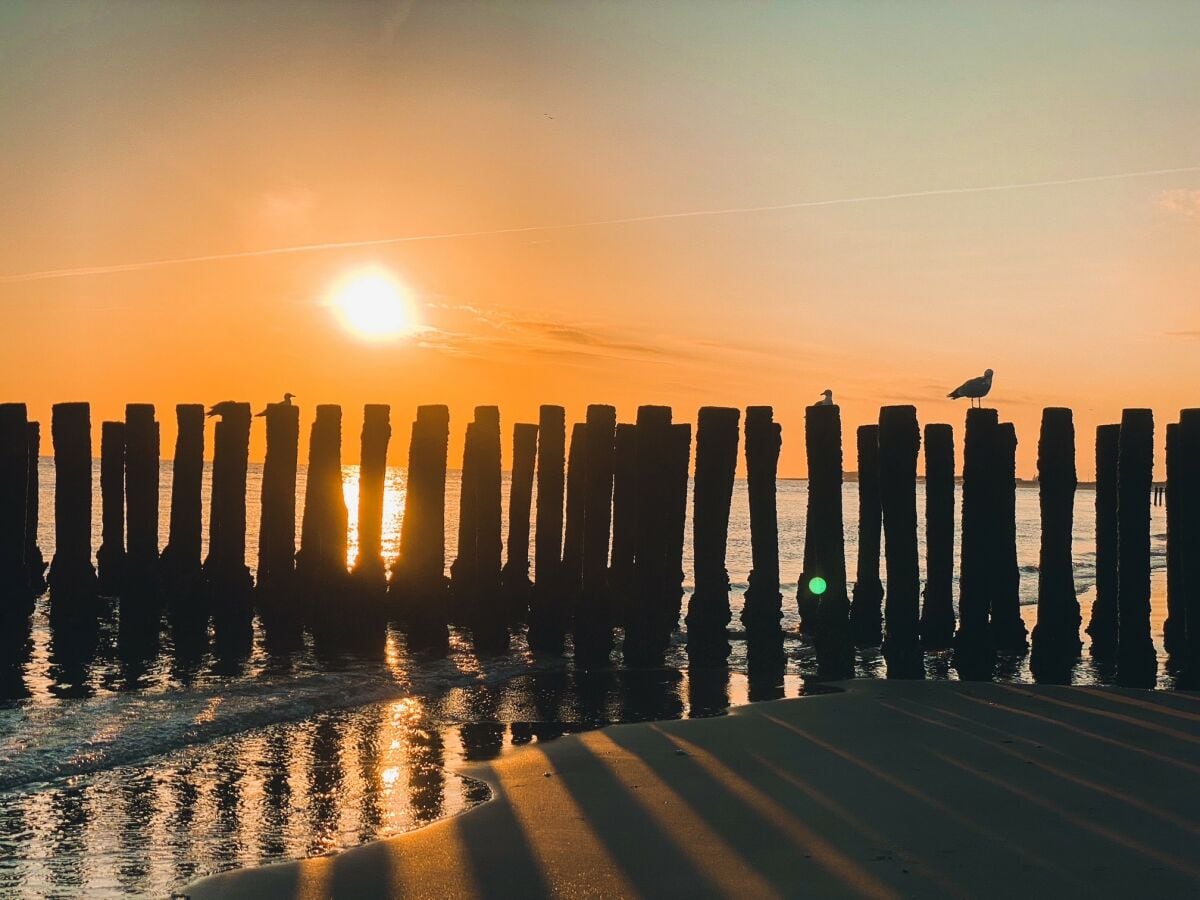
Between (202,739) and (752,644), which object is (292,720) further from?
(752,644)

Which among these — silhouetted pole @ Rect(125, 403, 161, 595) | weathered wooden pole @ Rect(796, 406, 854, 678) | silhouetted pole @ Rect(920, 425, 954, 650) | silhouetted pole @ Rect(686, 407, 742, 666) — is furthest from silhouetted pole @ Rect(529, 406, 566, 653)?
silhouetted pole @ Rect(125, 403, 161, 595)

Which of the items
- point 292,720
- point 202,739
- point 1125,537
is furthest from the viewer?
point 1125,537

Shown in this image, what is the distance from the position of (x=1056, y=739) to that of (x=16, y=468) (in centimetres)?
1066

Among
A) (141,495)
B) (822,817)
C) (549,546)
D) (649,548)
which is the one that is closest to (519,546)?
(549,546)

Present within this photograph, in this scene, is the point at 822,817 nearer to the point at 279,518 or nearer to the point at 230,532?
the point at 279,518

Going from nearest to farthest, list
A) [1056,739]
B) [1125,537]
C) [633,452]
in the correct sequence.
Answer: [1056,739]
[1125,537]
[633,452]

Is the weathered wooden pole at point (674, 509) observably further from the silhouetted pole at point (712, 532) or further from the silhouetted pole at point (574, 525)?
the silhouetted pole at point (574, 525)

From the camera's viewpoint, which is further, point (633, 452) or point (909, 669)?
point (633, 452)

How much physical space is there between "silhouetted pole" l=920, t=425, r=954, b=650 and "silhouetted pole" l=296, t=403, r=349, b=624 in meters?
5.60

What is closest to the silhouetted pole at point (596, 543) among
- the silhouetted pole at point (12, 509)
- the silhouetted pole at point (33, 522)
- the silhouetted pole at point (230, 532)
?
the silhouetted pole at point (230, 532)

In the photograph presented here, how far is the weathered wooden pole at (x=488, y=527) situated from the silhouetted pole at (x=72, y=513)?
413 centimetres

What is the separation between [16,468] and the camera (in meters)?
12.3

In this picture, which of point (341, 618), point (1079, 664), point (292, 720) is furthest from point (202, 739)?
point (1079, 664)

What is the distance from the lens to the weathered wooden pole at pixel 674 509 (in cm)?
1016
